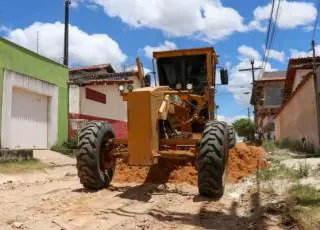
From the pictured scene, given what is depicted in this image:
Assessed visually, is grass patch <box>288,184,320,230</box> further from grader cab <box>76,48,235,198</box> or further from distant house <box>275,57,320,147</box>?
distant house <box>275,57,320,147</box>

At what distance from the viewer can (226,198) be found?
26.5ft

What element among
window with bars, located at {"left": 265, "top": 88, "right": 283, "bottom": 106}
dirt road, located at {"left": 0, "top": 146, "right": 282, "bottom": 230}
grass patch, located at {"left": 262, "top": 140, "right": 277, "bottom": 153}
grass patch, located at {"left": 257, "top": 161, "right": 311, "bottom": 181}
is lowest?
dirt road, located at {"left": 0, "top": 146, "right": 282, "bottom": 230}

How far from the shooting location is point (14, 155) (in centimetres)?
1420

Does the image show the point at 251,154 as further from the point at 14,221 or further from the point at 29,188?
the point at 14,221

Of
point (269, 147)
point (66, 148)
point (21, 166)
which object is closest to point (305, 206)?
point (21, 166)

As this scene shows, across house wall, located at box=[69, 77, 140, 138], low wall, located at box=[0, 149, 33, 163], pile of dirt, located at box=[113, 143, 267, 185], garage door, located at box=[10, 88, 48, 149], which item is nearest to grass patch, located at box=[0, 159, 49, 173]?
low wall, located at box=[0, 149, 33, 163]

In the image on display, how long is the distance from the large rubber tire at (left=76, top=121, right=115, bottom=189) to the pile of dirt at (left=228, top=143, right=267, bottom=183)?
2.99 m

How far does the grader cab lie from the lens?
7.73m

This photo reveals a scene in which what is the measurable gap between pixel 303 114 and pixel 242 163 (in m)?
13.9

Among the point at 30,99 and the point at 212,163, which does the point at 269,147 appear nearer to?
the point at 30,99

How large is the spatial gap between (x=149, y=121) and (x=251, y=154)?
16.1ft

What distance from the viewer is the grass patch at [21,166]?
1280 cm

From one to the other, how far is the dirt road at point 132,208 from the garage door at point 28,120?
24.4ft

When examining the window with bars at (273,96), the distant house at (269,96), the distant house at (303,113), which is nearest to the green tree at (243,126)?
the distant house at (269,96)
